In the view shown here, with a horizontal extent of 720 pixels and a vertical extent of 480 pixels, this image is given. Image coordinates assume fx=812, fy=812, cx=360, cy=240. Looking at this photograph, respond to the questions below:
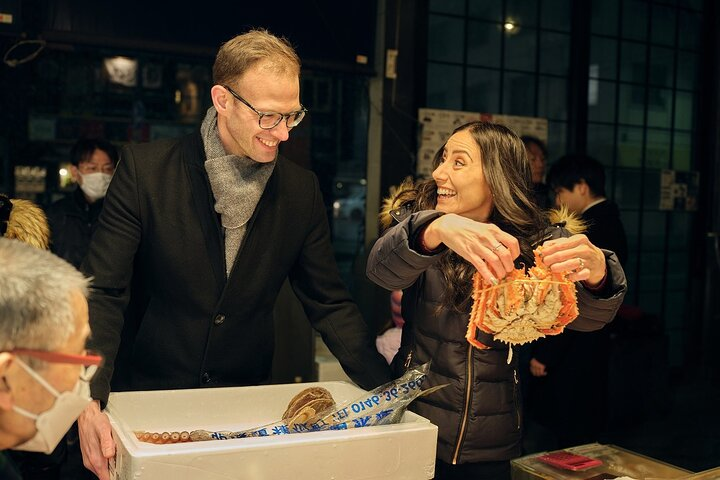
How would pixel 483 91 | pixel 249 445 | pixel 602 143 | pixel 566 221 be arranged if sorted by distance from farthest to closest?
1. pixel 602 143
2. pixel 483 91
3. pixel 566 221
4. pixel 249 445

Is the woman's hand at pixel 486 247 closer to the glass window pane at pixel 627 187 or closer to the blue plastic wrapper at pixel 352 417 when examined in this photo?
the blue plastic wrapper at pixel 352 417

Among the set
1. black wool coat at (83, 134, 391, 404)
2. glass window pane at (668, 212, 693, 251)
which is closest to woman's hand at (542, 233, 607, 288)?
black wool coat at (83, 134, 391, 404)

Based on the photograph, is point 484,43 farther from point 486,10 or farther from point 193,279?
point 193,279

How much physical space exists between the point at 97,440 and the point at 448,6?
4.36 meters

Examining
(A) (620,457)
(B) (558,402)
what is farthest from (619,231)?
(A) (620,457)

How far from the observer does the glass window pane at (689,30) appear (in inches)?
257

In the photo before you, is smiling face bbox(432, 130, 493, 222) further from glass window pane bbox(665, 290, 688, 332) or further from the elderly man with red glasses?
glass window pane bbox(665, 290, 688, 332)

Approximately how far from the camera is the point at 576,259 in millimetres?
1800

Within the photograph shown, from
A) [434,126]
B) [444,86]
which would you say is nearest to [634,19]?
[444,86]

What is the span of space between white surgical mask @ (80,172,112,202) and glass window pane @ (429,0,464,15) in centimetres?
247

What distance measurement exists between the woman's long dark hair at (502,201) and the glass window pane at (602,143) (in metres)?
4.17

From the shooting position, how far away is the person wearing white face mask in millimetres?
4035

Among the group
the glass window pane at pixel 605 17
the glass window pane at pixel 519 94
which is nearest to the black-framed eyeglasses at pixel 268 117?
the glass window pane at pixel 519 94

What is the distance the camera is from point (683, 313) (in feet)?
22.0
